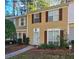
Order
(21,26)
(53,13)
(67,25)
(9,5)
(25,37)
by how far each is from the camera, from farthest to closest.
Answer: (21,26)
(25,37)
(9,5)
(53,13)
(67,25)

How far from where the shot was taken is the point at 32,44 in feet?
78.5

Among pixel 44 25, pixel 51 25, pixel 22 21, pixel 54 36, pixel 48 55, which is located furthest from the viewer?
pixel 22 21

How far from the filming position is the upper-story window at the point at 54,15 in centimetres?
2108

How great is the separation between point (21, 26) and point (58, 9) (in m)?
7.44

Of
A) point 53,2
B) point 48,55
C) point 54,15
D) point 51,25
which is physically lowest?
point 48,55

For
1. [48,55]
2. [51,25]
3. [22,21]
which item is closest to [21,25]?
[22,21]

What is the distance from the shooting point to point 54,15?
21766mm

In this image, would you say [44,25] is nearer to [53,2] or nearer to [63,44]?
[53,2]

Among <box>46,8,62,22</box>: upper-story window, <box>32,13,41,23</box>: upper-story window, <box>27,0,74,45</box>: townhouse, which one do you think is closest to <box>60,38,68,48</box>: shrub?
<box>27,0,74,45</box>: townhouse

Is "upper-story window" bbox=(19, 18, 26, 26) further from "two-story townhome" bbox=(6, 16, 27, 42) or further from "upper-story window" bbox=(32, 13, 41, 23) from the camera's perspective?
"upper-story window" bbox=(32, 13, 41, 23)
